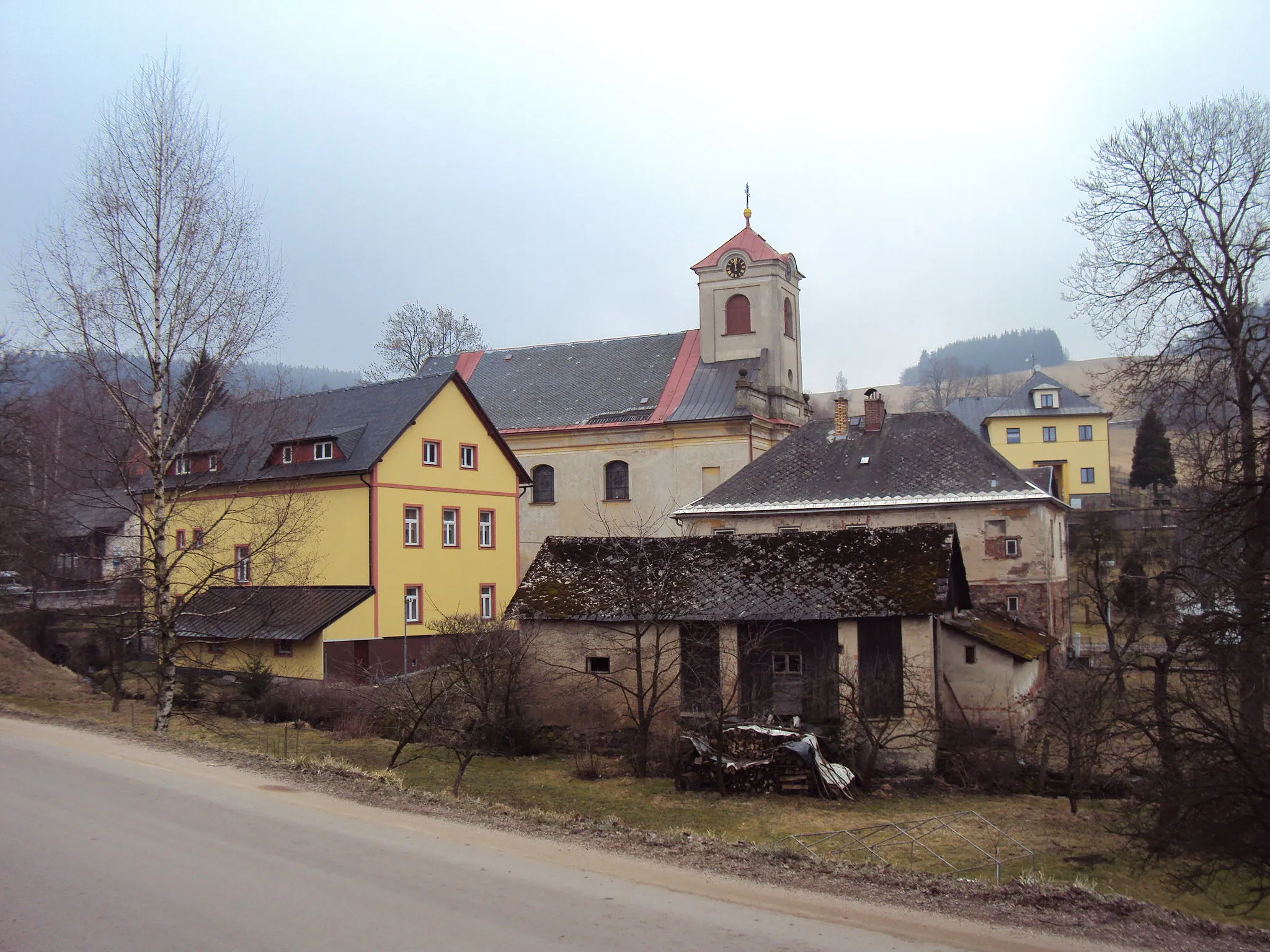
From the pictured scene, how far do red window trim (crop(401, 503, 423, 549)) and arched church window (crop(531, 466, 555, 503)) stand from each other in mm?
14559

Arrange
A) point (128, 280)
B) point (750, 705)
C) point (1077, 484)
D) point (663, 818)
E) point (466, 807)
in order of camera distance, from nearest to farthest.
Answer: point (466, 807), point (663, 818), point (128, 280), point (750, 705), point (1077, 484)

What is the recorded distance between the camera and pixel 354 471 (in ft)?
101

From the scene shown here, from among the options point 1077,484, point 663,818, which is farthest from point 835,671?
point 1077,484

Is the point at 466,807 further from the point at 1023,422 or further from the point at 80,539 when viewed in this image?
the point at 1023,422

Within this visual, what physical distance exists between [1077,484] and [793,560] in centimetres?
4700

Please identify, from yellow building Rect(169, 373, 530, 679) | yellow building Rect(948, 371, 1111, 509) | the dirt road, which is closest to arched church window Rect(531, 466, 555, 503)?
yellow building Rect(169, 373, 530, 679)

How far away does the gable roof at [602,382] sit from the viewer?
45.0 meters

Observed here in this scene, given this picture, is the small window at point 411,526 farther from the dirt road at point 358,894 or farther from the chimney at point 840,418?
the dirt road at point 358,894

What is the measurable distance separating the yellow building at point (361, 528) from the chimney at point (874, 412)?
12137mm

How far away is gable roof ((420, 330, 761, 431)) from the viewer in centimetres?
4497

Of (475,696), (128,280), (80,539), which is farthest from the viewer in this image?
(80,539)

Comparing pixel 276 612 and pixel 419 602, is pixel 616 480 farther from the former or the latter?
pixel 276 612

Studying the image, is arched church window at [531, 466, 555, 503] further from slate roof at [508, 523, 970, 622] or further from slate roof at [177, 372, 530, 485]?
slate roof at [508, 523, 970, 622]

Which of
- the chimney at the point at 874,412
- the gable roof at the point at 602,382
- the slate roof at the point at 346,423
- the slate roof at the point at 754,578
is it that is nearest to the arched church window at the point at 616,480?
the gable roof at the point at 602,382
